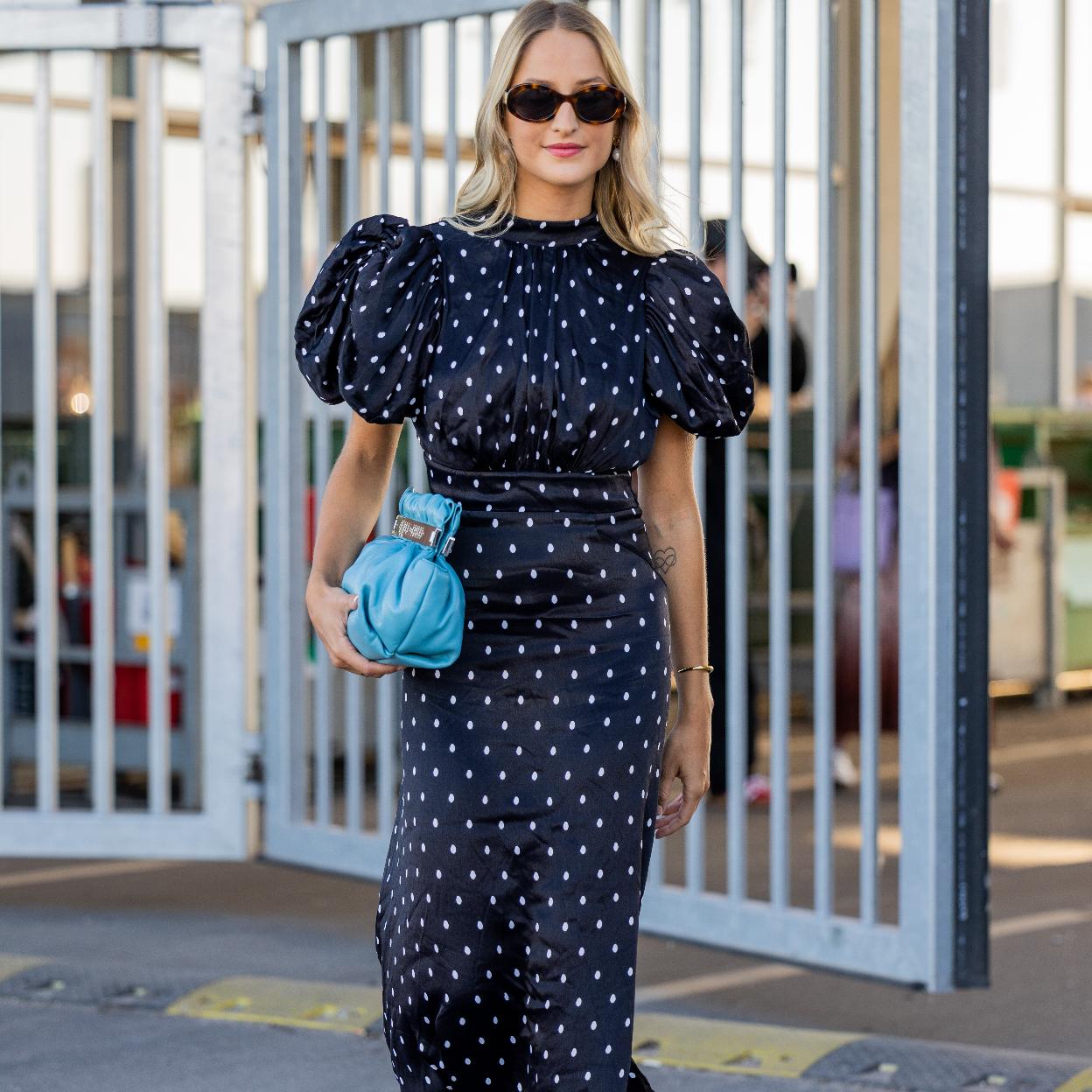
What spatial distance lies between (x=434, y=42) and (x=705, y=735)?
4.91 m

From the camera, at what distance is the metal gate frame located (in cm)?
473

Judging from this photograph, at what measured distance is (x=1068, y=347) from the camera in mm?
11820

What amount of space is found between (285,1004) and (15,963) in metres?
0.71

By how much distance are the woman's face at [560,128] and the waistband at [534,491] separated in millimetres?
375

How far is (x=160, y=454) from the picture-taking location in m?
4.79

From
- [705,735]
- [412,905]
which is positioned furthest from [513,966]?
[705,735]

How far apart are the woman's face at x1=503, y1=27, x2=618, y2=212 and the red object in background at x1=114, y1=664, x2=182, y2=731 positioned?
394 centimetres

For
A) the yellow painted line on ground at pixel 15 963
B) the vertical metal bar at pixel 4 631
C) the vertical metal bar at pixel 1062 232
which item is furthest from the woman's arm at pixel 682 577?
the vertical metal bar at pixel 1062 232

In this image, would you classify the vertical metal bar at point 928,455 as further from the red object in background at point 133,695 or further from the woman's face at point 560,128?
the red object in background at point 133,695

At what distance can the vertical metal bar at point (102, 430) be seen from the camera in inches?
188

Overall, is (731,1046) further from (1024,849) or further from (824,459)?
(1024,849)

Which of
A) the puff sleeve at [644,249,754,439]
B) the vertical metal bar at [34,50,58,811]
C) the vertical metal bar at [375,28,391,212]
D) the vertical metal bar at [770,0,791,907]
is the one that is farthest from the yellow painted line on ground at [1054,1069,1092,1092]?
the vertical metal bar at [34,50,58,811]

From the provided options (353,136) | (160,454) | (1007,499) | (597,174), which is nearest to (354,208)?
(353,136)

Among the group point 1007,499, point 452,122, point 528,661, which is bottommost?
point 528,661
